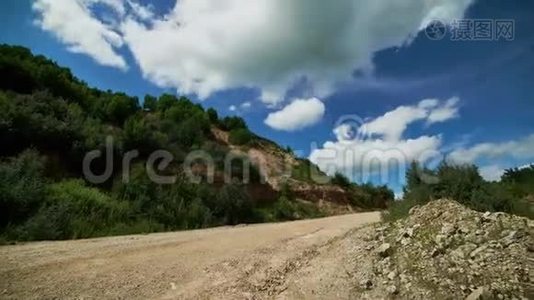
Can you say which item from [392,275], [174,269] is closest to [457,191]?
[392,275]

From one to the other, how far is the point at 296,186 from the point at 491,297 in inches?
1160

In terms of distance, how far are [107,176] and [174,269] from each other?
39.8 ft

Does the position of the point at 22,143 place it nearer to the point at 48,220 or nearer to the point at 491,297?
the point at 48,220

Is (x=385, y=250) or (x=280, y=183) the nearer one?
(x=385, y=250)

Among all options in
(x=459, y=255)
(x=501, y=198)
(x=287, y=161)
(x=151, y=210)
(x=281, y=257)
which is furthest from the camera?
(x=287, y=161)

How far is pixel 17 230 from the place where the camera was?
10516 millimetres

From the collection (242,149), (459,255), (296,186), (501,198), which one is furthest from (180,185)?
(242,149)

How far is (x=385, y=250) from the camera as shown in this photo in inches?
308

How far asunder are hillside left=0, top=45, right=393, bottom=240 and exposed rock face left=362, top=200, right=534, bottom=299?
8290 millimetres

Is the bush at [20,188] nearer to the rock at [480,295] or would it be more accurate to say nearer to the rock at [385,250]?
the rock at [385,250]

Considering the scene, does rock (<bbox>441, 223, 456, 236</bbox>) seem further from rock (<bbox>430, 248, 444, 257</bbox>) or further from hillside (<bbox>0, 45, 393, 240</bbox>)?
hillside (<bbox>0, 45, 393, 240</bbox>)

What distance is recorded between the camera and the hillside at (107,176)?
41.7 ft

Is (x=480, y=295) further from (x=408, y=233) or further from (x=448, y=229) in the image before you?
(x=408, y=233)

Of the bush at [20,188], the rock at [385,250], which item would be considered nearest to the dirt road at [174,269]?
the rock at [385,250]
